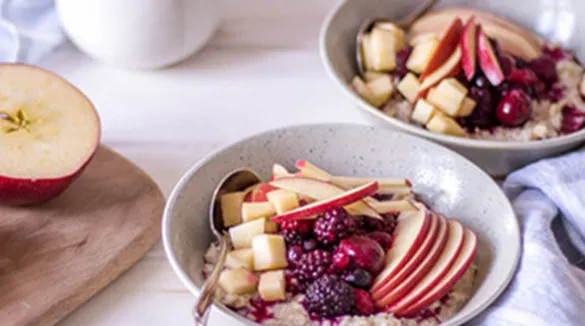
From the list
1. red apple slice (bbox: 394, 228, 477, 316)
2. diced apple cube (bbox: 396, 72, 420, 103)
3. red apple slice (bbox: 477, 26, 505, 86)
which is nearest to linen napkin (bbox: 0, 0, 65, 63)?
diced apple cube (bbox: 396, 72, 420, 103)

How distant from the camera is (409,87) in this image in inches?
48.6

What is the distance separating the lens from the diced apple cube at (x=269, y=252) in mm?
946

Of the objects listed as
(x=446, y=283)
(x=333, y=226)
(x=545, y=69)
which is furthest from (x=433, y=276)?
(x=545, y=69)

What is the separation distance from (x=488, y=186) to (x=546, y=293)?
7.0 inches

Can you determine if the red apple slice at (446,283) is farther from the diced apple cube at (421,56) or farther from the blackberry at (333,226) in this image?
the diced apple cube at (421,56)

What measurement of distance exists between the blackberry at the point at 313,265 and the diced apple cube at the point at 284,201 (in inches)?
2.8

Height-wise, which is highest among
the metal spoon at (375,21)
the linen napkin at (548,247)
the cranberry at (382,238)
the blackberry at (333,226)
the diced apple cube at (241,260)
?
the metal spoon at (375,21)

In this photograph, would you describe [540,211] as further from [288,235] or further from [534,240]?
[288,235]

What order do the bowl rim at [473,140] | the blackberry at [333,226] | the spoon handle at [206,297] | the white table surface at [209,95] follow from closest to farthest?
the spoon handle at [206,297], the blackberry at [333,226], the bowl rim at [473,140], the white table surface at [209,95]

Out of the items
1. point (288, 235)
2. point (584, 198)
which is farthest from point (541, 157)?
point (288, 235)

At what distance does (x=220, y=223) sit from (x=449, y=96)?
37 centimetres

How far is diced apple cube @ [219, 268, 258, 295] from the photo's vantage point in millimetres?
923

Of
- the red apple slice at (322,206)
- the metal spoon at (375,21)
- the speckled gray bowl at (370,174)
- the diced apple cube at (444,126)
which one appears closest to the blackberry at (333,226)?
the red apple slice at (322,206)

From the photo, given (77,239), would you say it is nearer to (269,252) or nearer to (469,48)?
(269,252)
